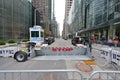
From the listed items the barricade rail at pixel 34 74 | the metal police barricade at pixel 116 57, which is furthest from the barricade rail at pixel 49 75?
the metal police barricade at pixel 116 57

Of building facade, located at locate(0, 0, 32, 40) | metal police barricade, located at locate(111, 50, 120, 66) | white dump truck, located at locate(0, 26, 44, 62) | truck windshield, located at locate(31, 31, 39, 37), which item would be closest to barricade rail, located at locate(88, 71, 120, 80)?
metal police barricade, located at locate(111, 50, 120, 66)

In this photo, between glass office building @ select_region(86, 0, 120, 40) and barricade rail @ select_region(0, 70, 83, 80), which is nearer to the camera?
barricade rail @ select_region(0, 70, 83, 80)

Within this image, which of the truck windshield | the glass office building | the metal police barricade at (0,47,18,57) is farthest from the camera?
the glass office building

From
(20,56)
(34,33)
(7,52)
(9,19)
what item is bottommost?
(20,56)

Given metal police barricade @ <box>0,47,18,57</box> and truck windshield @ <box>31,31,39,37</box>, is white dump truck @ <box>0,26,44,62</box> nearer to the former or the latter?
metal police barricade @ <box>0,47,18,57</box>

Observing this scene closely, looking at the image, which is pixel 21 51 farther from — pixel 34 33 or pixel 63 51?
pixel 34 33

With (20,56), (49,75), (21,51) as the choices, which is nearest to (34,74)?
(49,75)

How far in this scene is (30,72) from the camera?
5.76m

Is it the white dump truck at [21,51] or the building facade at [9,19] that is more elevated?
the building facade at [9,19]

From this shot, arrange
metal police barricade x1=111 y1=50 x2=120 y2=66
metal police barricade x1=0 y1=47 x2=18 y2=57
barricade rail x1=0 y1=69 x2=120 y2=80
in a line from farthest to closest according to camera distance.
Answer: metal police barricade x1=0 y1=47 x2=18 y2=57 → metal police barricade x1=111 y1=50 x2=120 y2=66 → barricade rail x1=0 y1=69 x2=120 y2=80

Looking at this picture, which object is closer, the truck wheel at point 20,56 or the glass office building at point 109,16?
the truck wheel at point 20,56

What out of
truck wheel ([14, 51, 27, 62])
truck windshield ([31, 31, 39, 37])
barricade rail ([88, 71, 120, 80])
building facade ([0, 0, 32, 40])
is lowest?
truck wheel ([14, 51, 27, 62])

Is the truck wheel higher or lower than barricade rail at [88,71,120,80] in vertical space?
lower

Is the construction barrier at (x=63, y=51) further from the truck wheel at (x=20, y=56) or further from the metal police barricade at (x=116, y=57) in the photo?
the metal police barricade at (x=116, y=57)
